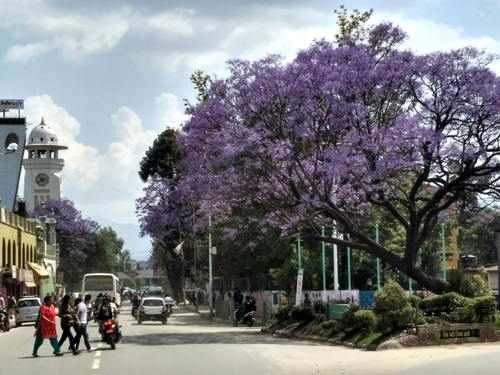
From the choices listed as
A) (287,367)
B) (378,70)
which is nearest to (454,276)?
(378,70)

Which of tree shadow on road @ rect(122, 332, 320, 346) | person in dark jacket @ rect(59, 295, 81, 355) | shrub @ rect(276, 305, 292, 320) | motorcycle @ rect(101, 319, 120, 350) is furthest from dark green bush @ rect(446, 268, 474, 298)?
person in dark jacket @ rect(59, 295, 81, 355)

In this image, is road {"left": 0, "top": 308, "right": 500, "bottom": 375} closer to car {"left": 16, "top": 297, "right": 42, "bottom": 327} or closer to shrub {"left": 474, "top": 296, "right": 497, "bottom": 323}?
shrub {"left": 474, "top": 296, "right": 497, "bottom": 323}

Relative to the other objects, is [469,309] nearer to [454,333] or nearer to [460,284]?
[454,333]

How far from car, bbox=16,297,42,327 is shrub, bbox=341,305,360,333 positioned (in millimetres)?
26028

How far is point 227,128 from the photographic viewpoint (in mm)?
29281

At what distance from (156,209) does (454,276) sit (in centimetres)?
3704

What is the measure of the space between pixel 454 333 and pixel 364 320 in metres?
2.61

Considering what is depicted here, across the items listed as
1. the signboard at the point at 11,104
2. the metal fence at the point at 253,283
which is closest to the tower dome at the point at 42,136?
the signboard at the point at 11,104

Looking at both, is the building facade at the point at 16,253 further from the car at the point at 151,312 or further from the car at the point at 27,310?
the car at the point at 151,312

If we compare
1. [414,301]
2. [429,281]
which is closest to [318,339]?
[429,281]

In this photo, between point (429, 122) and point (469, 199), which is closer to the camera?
point (429, 122)

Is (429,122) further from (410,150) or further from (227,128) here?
(227,128)

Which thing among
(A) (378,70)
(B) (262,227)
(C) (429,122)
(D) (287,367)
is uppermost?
(A) (378,70)

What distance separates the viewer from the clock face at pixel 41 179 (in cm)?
12375
